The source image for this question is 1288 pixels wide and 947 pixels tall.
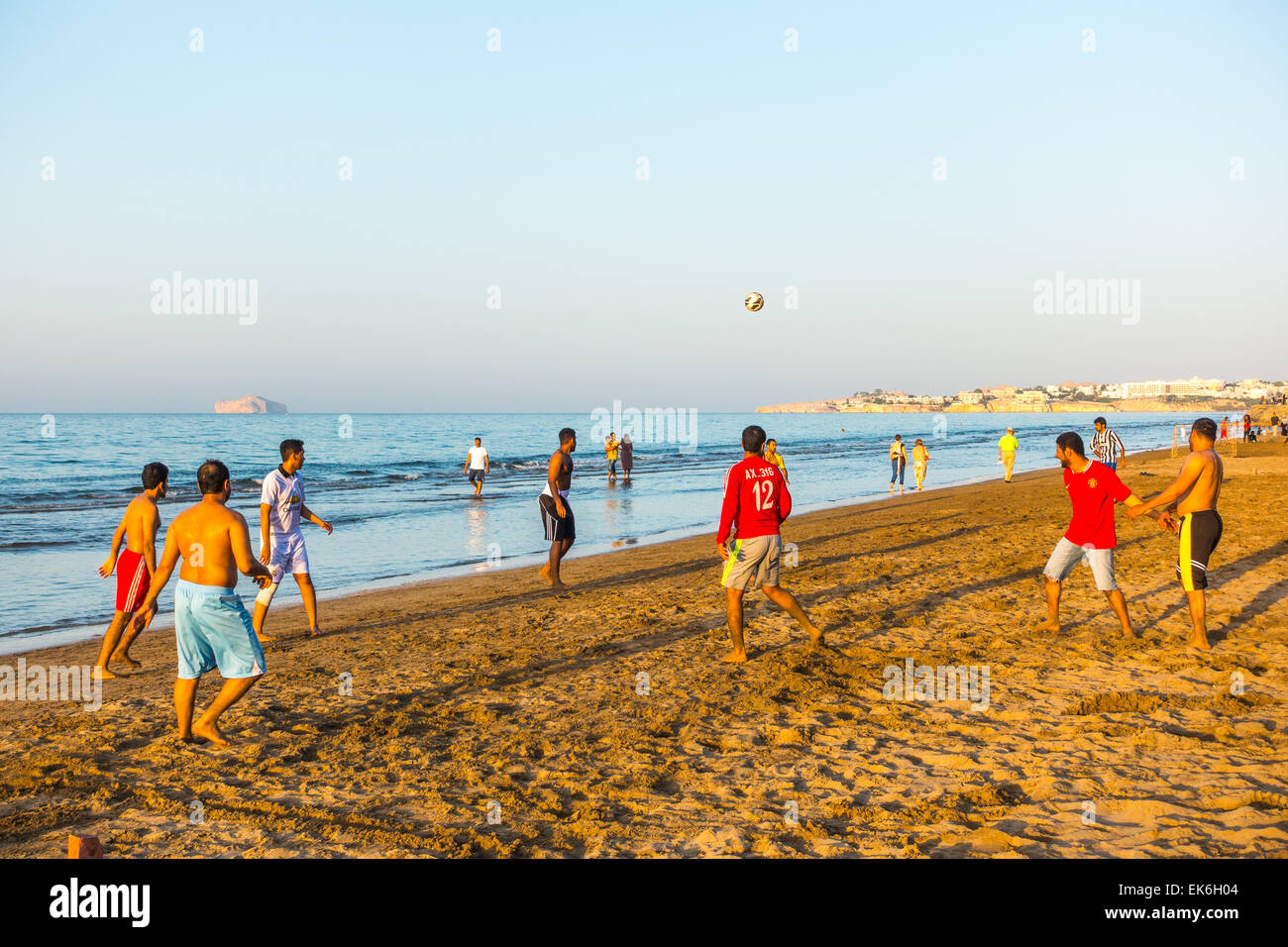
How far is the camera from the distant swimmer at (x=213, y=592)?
4922mm

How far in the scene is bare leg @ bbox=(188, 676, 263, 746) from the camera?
16.6ft

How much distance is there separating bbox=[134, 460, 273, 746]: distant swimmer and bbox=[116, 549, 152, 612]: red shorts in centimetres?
204

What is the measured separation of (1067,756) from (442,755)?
12.8 feet

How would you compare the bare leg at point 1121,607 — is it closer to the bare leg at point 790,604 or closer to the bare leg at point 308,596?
the bare leg at point 790,604

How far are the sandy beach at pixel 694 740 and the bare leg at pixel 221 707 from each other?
10cm

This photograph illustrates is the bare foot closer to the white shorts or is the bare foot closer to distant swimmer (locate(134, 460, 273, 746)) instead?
distant swimmer (locate(134, 460, 273, 746))

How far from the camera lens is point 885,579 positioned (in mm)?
10766

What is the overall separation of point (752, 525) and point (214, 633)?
4.17 meters

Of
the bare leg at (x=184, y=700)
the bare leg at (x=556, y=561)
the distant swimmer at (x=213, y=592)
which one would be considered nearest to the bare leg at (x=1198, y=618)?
the bare leg at (x=556, y=561)

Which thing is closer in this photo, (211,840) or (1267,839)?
(1267,839)

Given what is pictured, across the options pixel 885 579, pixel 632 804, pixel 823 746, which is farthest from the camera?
pixel 885 579
